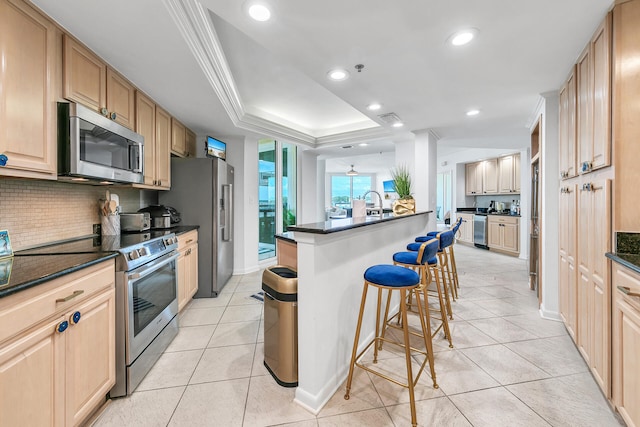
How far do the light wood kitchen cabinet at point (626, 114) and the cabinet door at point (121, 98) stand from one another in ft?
11.4

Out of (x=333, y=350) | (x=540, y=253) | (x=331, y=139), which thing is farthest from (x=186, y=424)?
(x=331, y=139)

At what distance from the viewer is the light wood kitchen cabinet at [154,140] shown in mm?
2679

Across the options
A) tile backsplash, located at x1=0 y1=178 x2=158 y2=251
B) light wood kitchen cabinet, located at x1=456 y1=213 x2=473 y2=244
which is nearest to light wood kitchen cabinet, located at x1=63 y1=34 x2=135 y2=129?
tile backsplash, located at x1=0 y1=178 x2=158 y2=251

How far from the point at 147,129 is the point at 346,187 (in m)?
9.37

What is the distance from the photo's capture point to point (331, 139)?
5.38m

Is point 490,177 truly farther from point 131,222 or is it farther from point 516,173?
point 131,222

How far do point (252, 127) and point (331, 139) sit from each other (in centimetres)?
177

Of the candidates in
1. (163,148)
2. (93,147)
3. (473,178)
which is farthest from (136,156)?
(473,178)

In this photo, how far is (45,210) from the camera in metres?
1.96

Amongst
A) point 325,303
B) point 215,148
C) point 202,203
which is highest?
point 215,148

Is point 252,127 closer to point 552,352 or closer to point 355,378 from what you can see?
point 355,378

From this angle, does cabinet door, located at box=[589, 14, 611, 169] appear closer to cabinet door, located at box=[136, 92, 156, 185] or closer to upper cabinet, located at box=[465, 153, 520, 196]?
cabinet door, located at box=[136, 92, 156, 185]

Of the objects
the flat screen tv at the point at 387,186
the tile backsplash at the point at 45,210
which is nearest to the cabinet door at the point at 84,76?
the tile backsplash at the point at 45,210

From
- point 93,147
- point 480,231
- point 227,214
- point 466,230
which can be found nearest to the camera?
point 93,147
